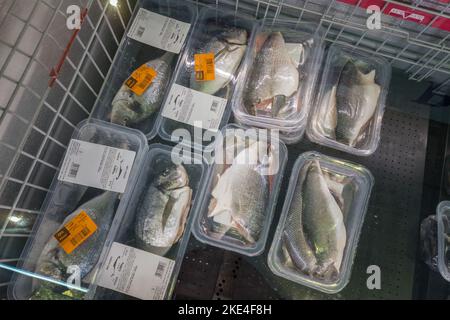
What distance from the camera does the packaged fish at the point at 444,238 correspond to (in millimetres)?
1046

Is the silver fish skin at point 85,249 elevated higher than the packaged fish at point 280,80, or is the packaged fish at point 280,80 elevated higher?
the packaged fish at point 280,80

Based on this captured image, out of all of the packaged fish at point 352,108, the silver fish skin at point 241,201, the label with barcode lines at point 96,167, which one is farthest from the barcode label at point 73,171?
the packaged fish at point 352,108

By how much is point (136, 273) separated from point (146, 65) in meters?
0.71

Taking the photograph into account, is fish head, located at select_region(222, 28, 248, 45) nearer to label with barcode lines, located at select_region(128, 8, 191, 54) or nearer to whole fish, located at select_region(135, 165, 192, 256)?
label with barcode lines, located at select_region(128, 8, 191, 54)

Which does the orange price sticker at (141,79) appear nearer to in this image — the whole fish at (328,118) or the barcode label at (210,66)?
the barcode label at (210,66)

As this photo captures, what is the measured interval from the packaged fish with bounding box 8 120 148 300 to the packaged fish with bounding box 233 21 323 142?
0.40 meters

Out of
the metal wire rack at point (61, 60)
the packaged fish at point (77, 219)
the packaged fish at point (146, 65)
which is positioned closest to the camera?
the metal wire rack at point (61, 60)

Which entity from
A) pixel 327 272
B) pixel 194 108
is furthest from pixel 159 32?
pixel 327 272

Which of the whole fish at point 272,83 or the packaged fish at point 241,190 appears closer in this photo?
the packaged fish at point 241,190

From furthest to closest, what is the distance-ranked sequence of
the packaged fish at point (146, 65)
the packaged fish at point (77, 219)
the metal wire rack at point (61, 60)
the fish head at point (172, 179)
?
the packaged fish at point (146, 65) < the fish head at point (172, 179) < the packaged fish at point (77, 219) < the metal wire rack at point (61, 60)

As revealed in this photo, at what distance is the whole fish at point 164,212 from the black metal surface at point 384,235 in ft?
0.31

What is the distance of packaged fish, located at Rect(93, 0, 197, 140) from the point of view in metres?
1.24

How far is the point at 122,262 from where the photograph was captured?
1046 millimetres

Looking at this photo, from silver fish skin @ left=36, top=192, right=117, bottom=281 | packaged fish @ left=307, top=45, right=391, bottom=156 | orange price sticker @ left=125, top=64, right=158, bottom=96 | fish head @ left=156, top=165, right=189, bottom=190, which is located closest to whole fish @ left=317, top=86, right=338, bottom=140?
packaged fish @ left=307, top=45, right=391, bottom=156
